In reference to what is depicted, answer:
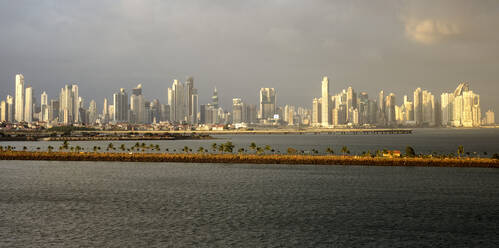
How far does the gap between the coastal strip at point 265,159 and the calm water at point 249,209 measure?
9797 millimetres

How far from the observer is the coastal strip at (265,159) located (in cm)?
8865

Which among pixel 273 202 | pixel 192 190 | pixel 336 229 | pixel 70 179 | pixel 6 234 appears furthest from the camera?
pixel 70 179

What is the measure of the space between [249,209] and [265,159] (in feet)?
174

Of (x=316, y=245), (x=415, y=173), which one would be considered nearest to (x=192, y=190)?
(x=316, y=245)

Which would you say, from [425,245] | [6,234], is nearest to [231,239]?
[425,245]

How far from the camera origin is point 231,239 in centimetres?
3350

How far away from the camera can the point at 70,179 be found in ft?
233

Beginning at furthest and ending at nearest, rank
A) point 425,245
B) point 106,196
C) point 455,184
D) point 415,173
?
point 415,173 → point 455,184 → point 106,196 → point 425,245

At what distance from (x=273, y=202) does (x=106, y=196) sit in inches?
756

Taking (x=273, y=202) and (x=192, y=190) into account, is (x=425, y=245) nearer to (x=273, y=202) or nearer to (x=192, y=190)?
(x=273, y=202)

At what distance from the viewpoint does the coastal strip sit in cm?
8865

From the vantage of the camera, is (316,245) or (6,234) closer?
(316,245)

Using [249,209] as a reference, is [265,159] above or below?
above

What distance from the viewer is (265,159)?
3868 inches
